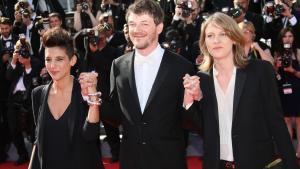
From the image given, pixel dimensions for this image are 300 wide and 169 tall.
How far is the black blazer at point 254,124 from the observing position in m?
2.74

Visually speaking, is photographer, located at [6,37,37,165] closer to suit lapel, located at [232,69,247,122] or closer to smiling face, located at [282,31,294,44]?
smiling face, located at [282,31,294,44]

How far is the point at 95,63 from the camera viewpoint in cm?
584

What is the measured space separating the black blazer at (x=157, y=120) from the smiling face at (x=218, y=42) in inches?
9.4

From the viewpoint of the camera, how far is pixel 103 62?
229 inches

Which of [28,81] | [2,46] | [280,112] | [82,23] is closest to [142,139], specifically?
[280,112]

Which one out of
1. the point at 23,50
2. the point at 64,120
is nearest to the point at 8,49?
the point at 23,50

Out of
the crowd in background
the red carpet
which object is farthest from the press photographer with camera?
the red carpet

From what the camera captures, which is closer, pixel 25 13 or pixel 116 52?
pixel 116 52

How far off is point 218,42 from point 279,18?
3.75m

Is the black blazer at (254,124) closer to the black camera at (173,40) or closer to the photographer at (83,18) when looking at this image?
the black camera at (173,40)

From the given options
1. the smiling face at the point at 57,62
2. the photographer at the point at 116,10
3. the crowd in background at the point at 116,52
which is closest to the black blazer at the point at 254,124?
the smiling face at the point at 57,62

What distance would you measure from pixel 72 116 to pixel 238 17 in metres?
3.41

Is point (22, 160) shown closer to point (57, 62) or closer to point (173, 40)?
point (173, 40)

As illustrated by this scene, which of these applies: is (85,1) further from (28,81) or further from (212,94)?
(212,94)
